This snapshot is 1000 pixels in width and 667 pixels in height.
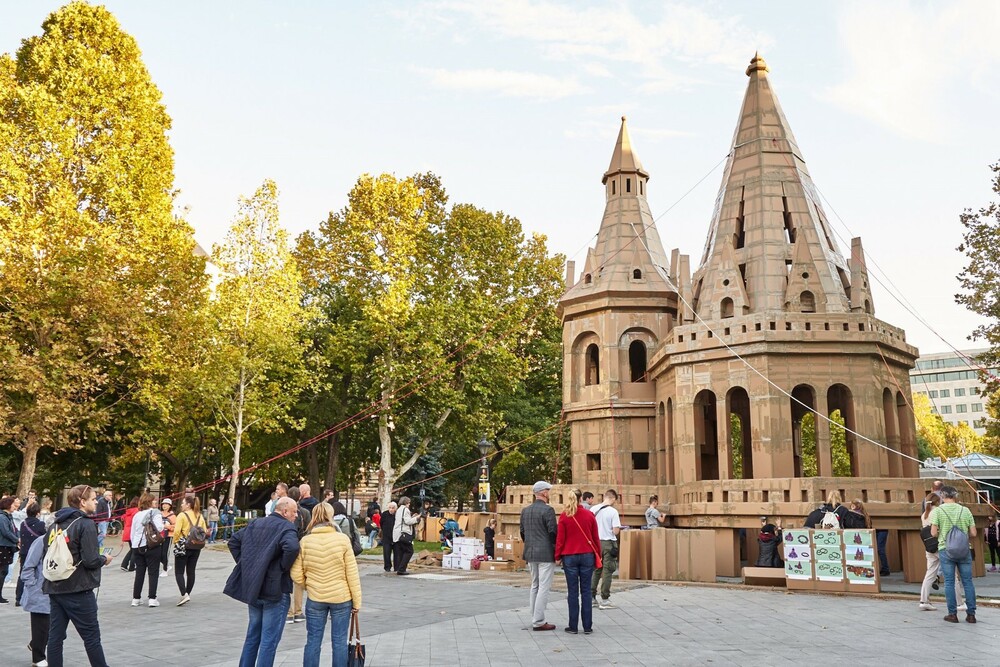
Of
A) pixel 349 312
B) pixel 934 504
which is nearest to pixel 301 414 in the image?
pixel 349 312

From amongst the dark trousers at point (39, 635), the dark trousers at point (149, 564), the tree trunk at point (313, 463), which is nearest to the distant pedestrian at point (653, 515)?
the dark trousers at point (149, 564)

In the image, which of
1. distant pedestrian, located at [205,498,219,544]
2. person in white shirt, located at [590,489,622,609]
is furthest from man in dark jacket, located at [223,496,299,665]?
distant pedestrian, located at [205,498,219,544]

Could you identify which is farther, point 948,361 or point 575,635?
point 948,361

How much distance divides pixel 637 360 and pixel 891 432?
346 inches

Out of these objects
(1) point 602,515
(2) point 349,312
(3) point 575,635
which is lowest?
(3) point 575,635

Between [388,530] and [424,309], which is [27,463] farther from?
[424,309]

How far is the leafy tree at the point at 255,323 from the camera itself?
33281mm

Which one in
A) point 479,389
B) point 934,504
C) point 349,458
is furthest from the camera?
point 349,458

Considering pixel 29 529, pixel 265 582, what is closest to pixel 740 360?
pixel 29 529

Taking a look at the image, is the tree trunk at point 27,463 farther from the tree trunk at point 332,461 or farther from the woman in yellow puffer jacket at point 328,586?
the woman in yellow puffer jacket at point 328,586

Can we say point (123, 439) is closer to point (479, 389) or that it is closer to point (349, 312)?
point (349, 312)

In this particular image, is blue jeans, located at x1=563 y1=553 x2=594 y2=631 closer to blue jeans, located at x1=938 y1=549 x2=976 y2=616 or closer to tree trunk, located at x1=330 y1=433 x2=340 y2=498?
blue jeans, located at x1=938 y1=549 x2=976 y2=616

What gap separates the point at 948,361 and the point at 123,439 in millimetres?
113308

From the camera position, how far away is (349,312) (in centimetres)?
3984
